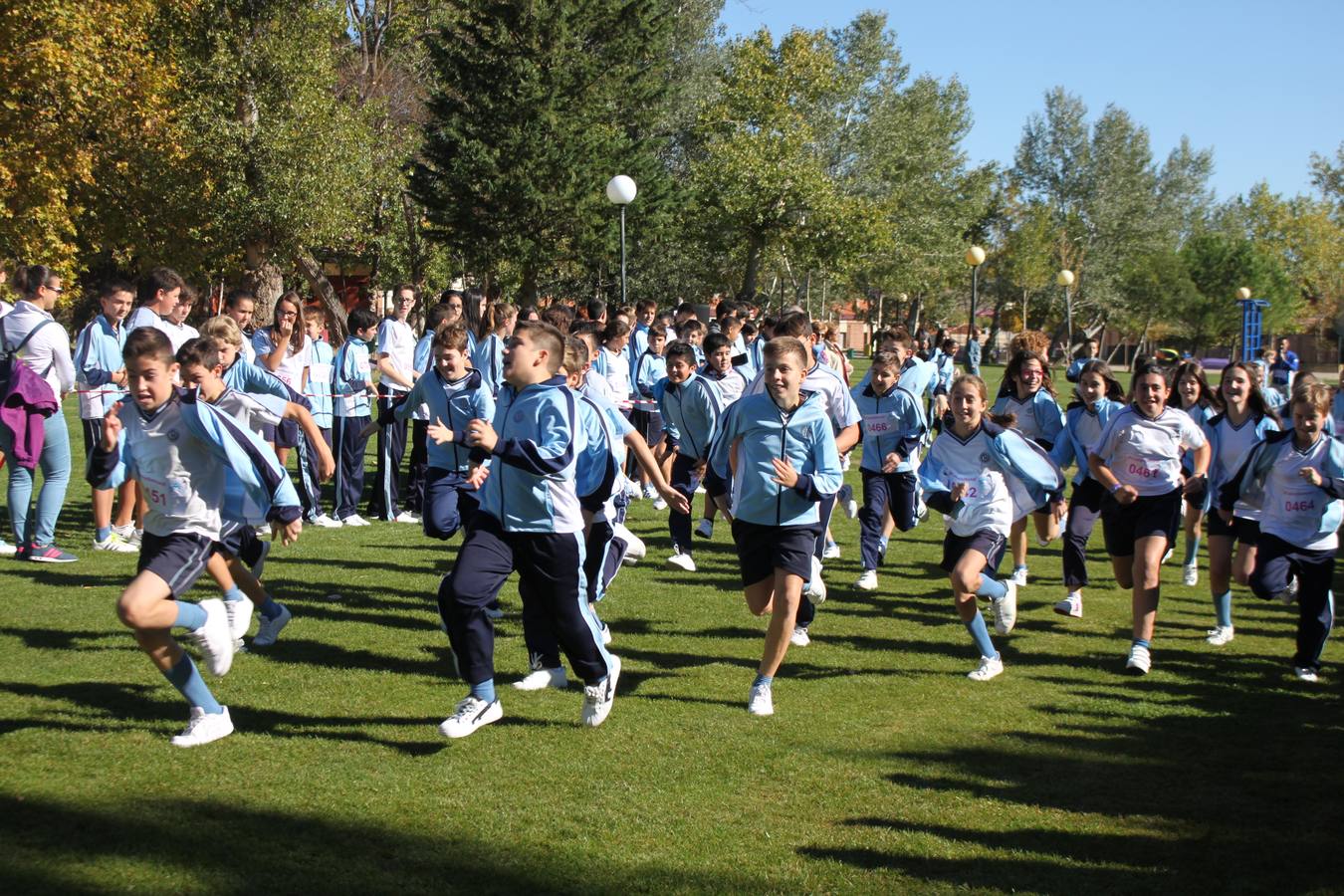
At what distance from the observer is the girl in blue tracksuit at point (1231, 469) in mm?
8055

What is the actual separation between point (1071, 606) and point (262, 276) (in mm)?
33254

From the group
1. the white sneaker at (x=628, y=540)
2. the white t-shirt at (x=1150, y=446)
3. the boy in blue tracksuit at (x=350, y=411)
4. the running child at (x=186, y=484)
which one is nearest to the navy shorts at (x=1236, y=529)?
the white t-shirt at (x=1150, y=446)

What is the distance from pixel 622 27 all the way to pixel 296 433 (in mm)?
29957

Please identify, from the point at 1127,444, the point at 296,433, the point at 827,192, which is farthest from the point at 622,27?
the point at 1127,444

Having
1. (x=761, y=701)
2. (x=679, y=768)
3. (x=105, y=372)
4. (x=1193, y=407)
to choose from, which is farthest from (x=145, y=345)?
(x=1193, y=407)

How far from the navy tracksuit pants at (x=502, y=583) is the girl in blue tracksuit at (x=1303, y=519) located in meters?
4.27

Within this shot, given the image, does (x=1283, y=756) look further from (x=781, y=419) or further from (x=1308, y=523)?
(x=781, y=419)

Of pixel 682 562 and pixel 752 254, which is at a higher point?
pixel 752 254

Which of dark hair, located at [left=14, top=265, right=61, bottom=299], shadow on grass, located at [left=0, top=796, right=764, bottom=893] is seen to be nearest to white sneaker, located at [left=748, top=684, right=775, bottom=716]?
shadow on grass, located at [left=0, top=796, right=764, bottom=893]

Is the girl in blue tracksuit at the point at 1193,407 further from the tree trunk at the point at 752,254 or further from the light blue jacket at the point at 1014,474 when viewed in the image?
the tree trunk at the point at 752,254

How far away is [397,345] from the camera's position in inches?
520

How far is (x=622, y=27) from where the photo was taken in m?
39.0

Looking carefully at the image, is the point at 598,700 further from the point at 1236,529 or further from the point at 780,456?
the point at 1236,529

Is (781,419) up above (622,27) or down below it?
below
